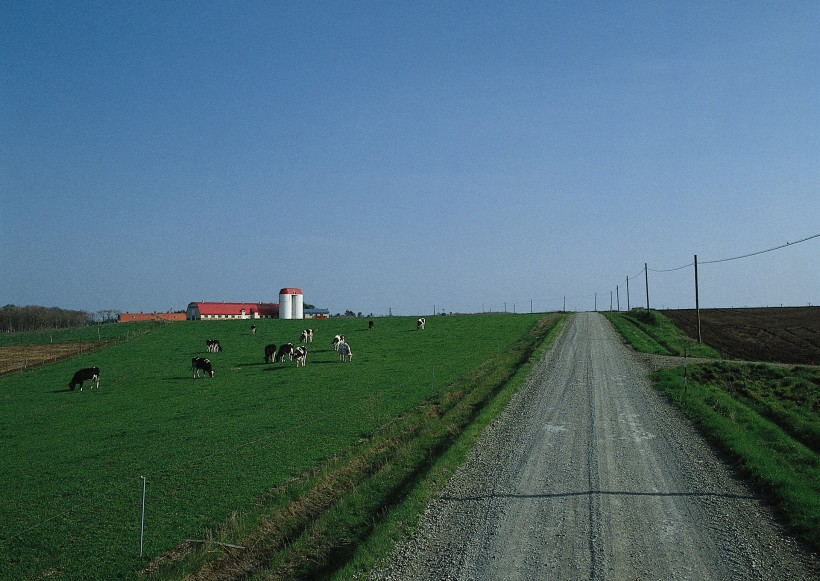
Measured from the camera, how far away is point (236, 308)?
119 metres

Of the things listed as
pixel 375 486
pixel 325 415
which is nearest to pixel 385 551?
pixel 375 486

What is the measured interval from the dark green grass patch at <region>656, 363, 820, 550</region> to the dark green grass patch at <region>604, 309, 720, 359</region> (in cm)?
484

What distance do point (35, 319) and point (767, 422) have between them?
514 ft

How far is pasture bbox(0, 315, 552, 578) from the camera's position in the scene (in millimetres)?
11445

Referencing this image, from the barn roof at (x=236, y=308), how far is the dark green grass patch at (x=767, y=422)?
101006 mm

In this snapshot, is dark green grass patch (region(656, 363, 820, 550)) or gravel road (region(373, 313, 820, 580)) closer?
gravel road (region(373, 313, 820, 580))

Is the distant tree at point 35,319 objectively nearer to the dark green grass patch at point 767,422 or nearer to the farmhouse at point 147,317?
the farmhouse at point 147,317

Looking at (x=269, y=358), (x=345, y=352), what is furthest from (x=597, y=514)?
(x=269, y=358)

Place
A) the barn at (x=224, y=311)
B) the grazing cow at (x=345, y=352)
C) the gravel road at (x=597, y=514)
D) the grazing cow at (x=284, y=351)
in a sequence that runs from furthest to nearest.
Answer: the barn at (x=224, y=311)
the grazing cow at (x=284, y=351)
the grazing cow at (x=345, y=352)
the gravel road at (x=597, y=514)

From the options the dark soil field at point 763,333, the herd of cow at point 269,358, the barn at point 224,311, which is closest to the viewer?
the herd of cow at point 269,358

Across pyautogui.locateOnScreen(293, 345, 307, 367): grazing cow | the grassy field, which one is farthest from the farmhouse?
the grassy field

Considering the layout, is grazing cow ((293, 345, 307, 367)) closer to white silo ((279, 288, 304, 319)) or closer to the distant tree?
white silo ((279, 288, 304, 319))

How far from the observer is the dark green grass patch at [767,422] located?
41.1ft

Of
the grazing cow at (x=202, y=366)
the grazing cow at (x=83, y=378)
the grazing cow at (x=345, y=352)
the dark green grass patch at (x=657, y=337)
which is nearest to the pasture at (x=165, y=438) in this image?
the grazing cow at (x=345, y=352)
